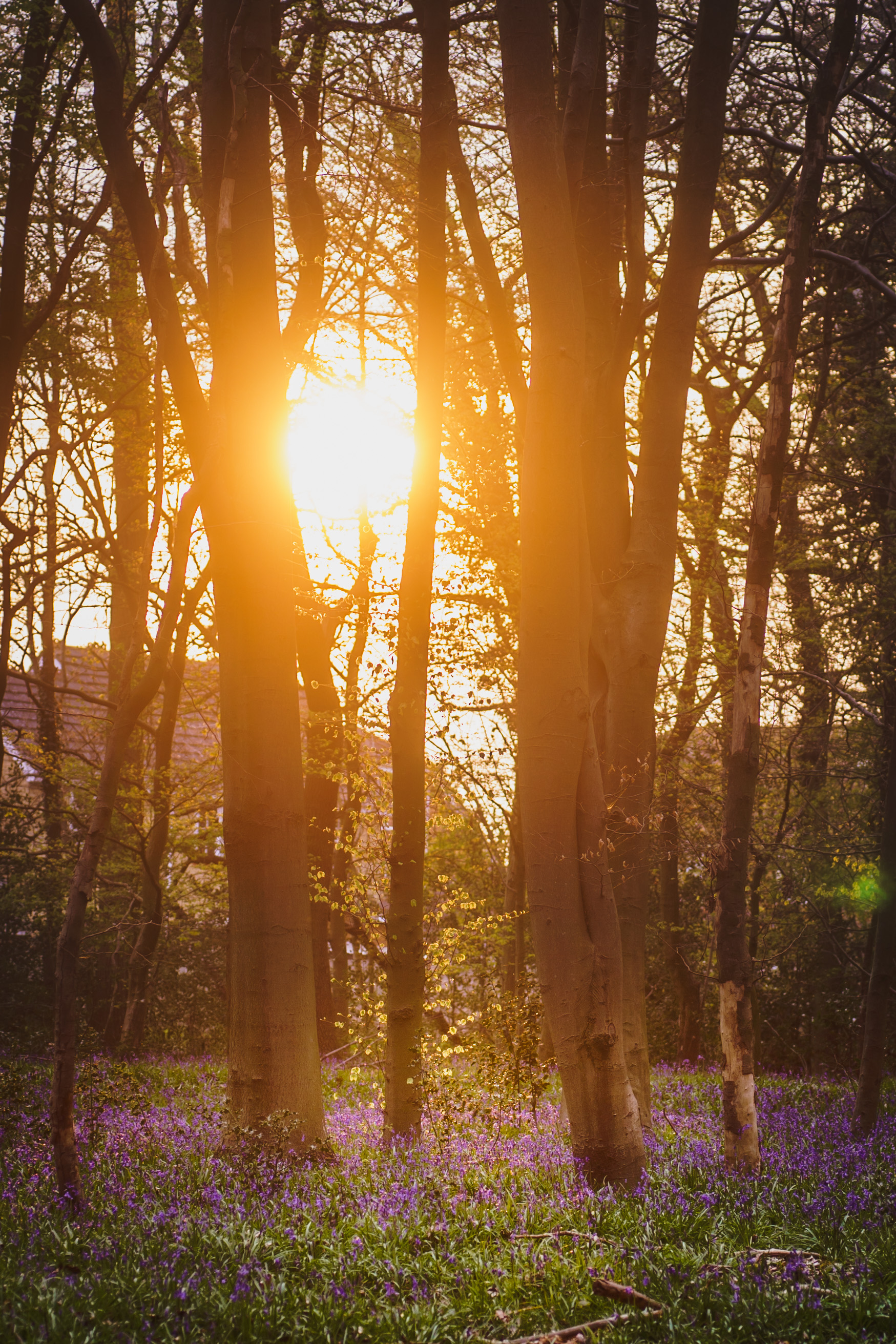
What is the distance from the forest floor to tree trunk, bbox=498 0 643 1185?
0.60 m

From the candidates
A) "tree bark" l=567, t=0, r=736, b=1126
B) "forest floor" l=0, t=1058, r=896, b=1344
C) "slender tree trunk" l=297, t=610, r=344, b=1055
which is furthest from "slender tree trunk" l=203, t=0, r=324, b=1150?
"slender tree trunk" l=297, t=610, r=344, b=1055

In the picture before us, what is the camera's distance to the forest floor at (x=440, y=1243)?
12.0 ft

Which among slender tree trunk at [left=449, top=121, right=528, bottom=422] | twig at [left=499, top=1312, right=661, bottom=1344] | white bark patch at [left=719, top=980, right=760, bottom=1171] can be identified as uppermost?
slender tree trunk at [left=449, top=121, right=528, bottom=422]

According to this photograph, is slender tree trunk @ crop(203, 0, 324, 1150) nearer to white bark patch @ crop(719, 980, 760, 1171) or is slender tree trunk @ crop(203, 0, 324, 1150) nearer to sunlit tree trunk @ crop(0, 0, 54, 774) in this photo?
sunlit tree trunk @ crop(0, 0, 54, 774)

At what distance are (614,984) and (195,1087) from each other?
694 centimetres

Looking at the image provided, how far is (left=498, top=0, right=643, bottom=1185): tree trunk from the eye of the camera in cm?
570

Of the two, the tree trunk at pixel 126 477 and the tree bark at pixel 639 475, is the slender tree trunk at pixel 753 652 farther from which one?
the tree trunk at pixel 126 477

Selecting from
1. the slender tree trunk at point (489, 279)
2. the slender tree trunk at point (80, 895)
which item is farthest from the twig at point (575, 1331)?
the slender tree trunk at point (489, 279)

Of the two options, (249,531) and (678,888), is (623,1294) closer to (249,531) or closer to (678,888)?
(249,531)

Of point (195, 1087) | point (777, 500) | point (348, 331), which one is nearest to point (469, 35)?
point (348, 331)

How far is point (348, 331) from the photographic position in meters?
13.2

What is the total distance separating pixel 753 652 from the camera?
6809 millimetres

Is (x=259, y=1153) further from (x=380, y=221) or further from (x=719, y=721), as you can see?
(x=719, y=721)

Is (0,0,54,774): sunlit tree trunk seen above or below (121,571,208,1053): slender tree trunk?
above
